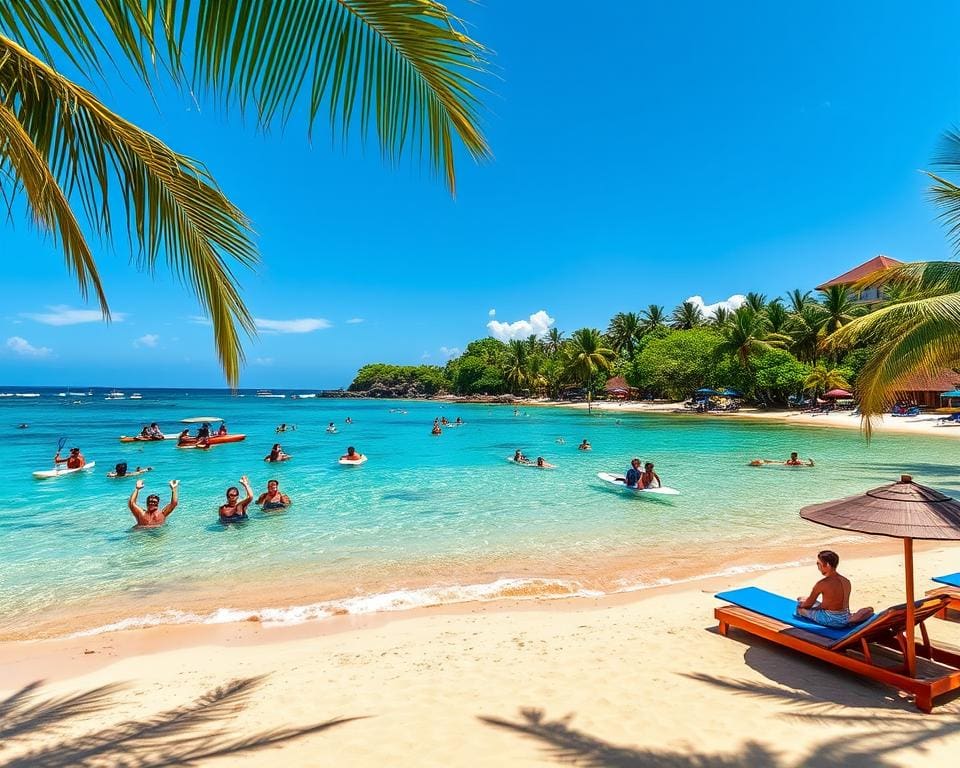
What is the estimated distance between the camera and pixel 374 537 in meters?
11.3

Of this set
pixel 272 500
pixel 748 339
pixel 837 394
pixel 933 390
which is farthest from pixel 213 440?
pixel 933 390

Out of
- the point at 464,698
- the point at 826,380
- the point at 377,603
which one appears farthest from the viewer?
the point at 826,380

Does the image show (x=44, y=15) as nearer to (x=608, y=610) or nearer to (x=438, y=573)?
(x=608, y=610)

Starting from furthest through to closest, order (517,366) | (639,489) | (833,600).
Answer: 1. (517,366)
2. (639,489)
3. (833,600)

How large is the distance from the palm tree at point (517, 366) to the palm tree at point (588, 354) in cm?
1761

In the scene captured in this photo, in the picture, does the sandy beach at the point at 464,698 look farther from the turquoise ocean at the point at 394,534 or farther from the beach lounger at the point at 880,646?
the turquoise ocean at the point at 394,534

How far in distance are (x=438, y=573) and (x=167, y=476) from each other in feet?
49.7

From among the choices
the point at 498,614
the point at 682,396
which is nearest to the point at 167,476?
the point at 498,614

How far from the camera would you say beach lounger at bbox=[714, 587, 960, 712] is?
4.27 m

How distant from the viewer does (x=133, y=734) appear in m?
4.14

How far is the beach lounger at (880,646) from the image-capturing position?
4270 mm

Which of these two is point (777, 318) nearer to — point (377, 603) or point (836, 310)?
point (836, 310)

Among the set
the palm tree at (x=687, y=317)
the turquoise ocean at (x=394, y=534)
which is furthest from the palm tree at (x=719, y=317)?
the turquoise ocean at (x=394, y=534)

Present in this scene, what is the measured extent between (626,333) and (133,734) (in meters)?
74.2
